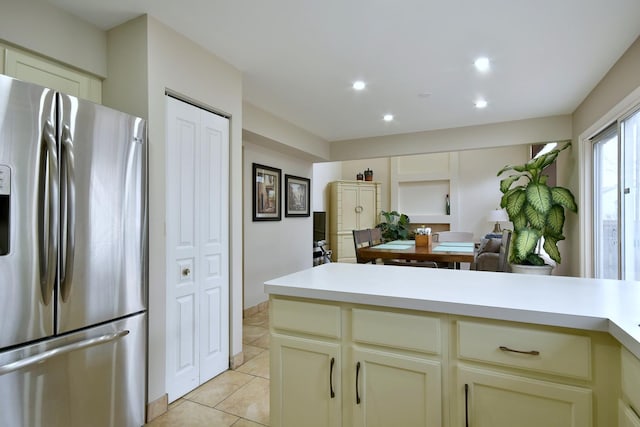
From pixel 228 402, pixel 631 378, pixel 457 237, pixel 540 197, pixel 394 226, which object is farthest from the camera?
pixel 394 226

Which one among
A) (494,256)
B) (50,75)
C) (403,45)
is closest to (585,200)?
(494,256)

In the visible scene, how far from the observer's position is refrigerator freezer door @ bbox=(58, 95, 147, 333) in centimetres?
154

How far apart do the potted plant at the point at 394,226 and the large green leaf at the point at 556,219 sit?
3852 millimetres

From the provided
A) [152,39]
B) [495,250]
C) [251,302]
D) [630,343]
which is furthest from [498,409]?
[495,250]

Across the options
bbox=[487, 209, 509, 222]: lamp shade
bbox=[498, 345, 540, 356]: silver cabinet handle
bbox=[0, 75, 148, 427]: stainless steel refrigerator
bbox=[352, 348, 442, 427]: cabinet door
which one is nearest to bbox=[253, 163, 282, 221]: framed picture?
bbox=[0, 75, 148, 427]: stainless steel refrigerator

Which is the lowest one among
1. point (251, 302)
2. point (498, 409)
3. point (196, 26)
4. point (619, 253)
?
point (251, 302)

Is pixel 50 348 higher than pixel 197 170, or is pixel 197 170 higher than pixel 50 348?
pixel 197 170

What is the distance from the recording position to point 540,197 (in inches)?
156

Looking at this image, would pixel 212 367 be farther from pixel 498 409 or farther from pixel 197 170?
pixel 498 409

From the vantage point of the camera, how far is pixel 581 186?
378 cm

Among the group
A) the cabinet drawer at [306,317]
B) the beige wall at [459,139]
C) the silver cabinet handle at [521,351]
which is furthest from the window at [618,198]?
the cabinet drawer at [306,317]

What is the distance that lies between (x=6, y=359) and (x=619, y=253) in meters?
4.13

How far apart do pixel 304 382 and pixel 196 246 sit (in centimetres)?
130

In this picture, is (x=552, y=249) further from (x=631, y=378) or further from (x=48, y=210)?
(x=48, y=210)
